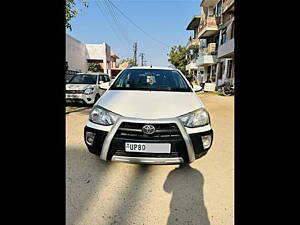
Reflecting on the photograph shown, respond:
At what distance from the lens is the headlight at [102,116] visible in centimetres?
231

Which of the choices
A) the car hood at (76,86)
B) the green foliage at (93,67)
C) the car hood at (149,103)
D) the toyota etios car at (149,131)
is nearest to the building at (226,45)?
the car hood at (76,86)

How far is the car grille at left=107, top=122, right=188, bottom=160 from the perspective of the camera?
7.25ft

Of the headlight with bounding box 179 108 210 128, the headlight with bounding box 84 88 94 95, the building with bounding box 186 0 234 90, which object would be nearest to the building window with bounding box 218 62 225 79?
the building with bounding box 186 0 234 90

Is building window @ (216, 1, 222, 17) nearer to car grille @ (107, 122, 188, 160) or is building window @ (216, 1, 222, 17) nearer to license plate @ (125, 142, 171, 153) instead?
car grille @ (107, 122, 188, 160)

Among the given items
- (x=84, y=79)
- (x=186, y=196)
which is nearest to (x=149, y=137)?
(x=186, y=196)

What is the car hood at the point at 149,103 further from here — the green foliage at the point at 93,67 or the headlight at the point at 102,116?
the green foliage at the point at 93,67

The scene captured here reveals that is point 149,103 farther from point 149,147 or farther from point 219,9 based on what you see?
point 219,9

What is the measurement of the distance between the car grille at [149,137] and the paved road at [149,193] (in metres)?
0.41

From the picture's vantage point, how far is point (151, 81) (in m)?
3.46

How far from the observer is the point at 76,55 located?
66.5 feet

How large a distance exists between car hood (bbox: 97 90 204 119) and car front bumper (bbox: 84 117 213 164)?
0.10 m

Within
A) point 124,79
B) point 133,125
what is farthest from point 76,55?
point 133,125
